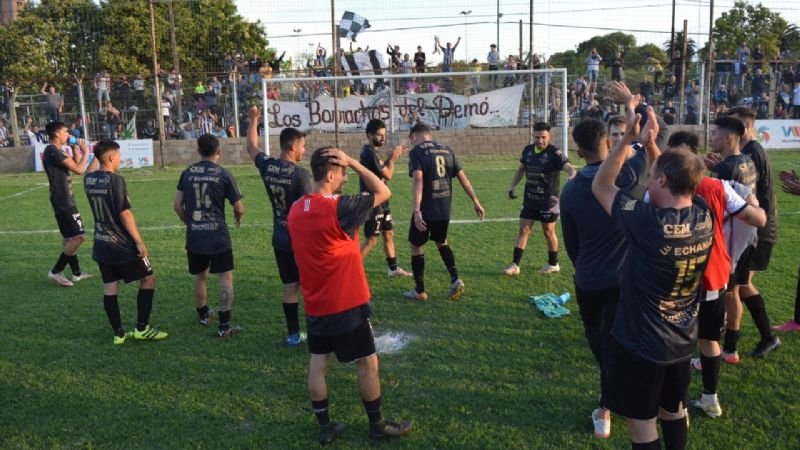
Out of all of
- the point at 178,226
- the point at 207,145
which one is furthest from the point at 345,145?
the point at 207,145

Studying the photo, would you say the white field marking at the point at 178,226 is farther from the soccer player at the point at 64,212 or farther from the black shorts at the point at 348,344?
the black shorts at the point at 348,344

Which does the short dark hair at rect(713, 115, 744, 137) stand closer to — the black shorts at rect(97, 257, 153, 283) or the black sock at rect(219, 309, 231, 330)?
the black sock at rect(219, 309, 231, 330)

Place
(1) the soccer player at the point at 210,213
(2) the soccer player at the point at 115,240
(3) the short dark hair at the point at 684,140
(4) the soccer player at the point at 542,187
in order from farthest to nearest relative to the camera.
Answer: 1. (4) the soccer player at the point at 542,187
2. (1) the soccer player at the point at 210,213
3. (2) the soccer player at the point at 115,240
4. (3) the short dark hair at the point at 684,140

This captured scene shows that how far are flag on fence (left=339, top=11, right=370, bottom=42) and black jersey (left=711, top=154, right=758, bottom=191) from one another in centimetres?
1940

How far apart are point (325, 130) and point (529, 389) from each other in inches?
703

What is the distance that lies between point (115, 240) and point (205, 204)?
35.7 inches

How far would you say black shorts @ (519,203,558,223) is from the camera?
8.07 metres

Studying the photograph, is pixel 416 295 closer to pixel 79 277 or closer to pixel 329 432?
pixel 329 432

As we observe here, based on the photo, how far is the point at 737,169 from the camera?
4918 mm

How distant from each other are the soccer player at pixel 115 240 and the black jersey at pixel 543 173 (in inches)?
183

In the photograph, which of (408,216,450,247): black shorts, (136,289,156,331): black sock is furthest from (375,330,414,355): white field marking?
(136,289,156,331): black sock

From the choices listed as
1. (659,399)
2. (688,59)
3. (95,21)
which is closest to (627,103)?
(659,399)

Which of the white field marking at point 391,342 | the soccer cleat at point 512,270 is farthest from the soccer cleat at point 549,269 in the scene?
the white field marking at point 391,342

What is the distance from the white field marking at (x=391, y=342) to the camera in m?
5.79
